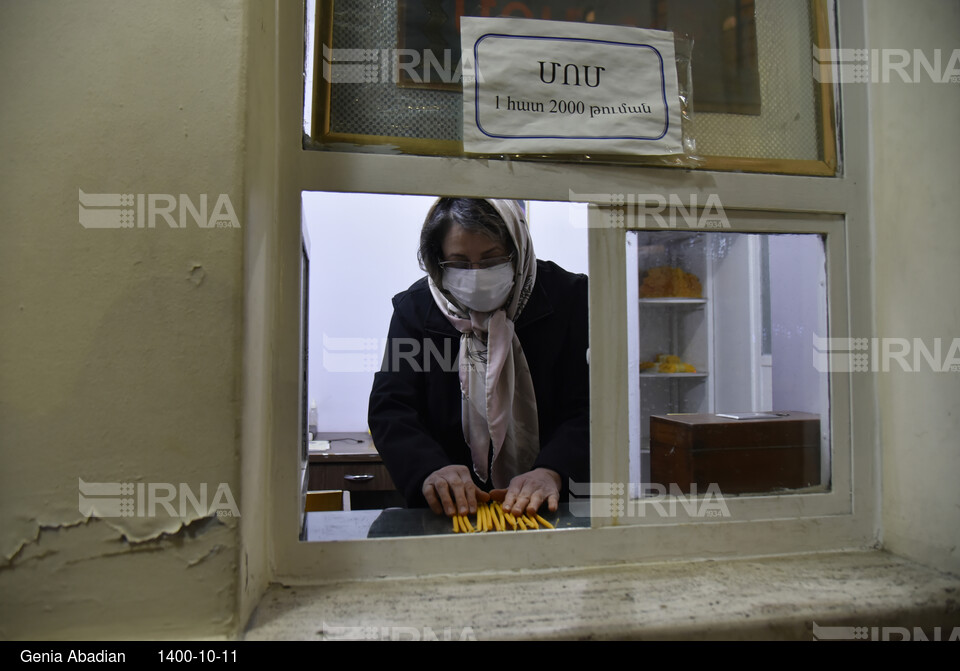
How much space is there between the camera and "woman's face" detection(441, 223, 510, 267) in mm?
1495

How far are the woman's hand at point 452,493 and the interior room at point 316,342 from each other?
5 centimetres

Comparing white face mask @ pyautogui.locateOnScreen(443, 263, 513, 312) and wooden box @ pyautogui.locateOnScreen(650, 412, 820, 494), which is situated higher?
white face mask @ pyautogui.locateOnScreen(443, 263, 513, 312)

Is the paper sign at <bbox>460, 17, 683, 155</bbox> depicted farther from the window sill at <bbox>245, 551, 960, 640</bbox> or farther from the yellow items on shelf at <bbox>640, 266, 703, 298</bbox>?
the window sill at <bbox>245, 551, 960, 640</bbox>

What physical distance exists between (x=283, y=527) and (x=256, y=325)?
0.97ft

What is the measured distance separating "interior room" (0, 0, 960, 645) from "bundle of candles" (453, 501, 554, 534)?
28 millimetres

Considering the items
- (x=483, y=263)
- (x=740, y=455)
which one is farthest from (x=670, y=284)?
(x=740, y=455)

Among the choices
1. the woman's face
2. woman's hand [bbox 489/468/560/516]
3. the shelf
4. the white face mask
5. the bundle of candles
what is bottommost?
the bundle of candles

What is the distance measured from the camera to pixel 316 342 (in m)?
1.03

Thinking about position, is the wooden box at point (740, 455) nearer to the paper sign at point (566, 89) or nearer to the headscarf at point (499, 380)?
the paper sign at point (566, 89)

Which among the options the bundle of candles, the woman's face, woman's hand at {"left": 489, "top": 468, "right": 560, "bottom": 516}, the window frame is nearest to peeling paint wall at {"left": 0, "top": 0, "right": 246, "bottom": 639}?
the window frame

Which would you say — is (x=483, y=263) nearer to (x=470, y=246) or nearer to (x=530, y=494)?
(x=470, y=246)

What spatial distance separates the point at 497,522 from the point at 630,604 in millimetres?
248

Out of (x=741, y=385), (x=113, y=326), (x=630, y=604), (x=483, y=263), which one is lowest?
(x=630, y=604)

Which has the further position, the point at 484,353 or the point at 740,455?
the point at 484,353
